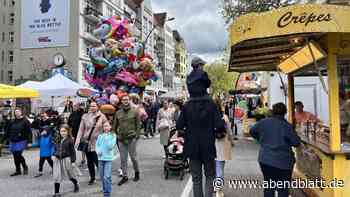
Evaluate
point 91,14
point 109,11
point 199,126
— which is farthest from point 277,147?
point 109,11

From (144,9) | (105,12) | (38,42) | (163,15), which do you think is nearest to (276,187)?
(38,42)

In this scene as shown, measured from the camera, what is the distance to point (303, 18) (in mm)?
5230

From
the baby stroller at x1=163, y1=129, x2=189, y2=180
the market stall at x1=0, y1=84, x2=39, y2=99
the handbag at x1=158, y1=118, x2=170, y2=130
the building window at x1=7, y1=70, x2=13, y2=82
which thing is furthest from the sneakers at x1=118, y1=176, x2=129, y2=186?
the building window at x1=7, y1=70, x2=13, y2=82

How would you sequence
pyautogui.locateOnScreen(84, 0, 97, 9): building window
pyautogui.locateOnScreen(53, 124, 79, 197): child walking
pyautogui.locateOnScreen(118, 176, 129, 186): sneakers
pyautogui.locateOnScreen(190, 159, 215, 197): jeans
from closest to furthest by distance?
pyautogui.locateOnScreen(190, 159, 215, 197): jeans → pyautogui.locateOnScreen(53, 124, 79, 197): child walking → pyautogui.locateOnScreen(118, 176, 129, 186): sneakers → pyautogui.locateOnScreen(84, 0, 97, 9): building window

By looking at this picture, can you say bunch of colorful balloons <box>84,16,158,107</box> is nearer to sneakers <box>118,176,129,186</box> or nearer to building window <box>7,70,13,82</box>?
sneakers <box>118,176,129,186</box>

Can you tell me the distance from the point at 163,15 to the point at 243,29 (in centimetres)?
9553

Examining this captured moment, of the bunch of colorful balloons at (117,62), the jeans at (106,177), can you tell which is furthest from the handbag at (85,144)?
the bunch of colorful balloons at (117,62)

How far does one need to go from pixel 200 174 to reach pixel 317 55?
2.66m

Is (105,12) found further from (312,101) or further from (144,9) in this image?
(312,101)

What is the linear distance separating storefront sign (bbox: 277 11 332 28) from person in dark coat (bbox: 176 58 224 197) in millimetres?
1222

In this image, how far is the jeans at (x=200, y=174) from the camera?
563cm

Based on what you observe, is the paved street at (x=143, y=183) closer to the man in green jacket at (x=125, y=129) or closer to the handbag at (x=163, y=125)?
the man in green jacket at (x=125, y=129)

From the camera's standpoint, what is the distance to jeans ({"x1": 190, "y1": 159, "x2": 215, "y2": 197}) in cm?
563

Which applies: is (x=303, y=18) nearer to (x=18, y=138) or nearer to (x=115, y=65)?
(x=18, y=138)
